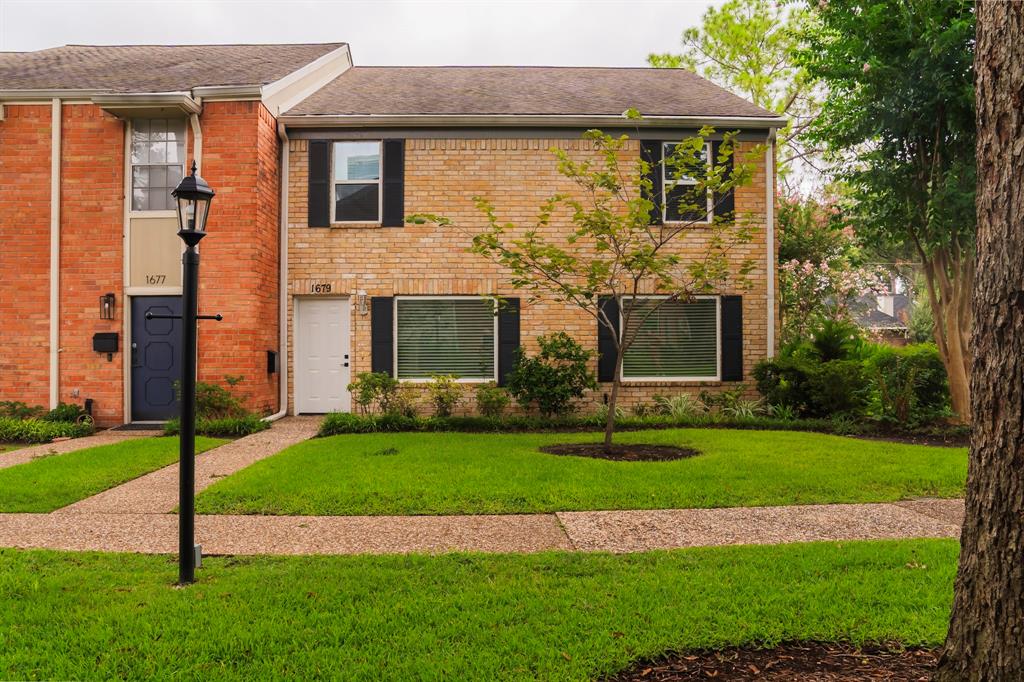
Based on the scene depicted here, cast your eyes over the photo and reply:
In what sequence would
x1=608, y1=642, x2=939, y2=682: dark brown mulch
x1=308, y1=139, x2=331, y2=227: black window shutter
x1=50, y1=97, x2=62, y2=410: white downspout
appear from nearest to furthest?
x1=608, y1=642, x2=939, y2=682: dark brown mulch → x1=50, y1=97, x2=62, y2=410: white downspout → x1=308, y1=139, x2=331, y2=227: black window shutter

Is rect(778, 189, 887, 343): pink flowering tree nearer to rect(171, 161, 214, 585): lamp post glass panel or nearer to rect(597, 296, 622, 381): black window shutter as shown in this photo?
rect(597, 296, 622, 381): black window shutter

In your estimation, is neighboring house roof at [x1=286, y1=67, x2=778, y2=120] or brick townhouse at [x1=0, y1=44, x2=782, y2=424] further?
neighboring house roof at [x1=286, y1=67, x2=778, y2=120]

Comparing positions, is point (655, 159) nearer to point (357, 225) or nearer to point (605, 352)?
point (605, 352)

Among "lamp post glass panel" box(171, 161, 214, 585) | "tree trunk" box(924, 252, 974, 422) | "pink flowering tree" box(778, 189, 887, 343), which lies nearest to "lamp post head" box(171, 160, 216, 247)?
"lamp post glass panel" box(171, 161, 214, 585)

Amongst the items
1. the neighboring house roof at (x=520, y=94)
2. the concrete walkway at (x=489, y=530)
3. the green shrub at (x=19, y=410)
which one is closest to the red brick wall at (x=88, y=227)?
the green shrub at (x=19, y=410)

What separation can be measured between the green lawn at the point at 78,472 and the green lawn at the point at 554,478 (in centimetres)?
128

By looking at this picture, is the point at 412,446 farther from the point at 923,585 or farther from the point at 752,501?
the point at 923,585

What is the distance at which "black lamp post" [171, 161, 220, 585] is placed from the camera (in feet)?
12.7

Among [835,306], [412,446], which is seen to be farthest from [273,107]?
[835,306]

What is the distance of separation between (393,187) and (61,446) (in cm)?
650

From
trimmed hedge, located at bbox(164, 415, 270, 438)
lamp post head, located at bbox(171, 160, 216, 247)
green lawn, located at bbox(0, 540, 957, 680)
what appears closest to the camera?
green lawn, located at bbox(0, 540, 957, 680)

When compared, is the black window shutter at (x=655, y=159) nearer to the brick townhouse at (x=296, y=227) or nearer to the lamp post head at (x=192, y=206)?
the brick townhouse at (x=296, y=227)

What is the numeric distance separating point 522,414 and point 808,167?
1521 cm

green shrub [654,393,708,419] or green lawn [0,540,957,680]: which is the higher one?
green shrub [654,393,708,419]
